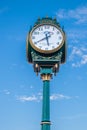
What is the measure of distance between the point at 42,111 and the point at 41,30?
5.39 m

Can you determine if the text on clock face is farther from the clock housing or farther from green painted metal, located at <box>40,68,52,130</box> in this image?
green painted metal, located at <box>40,68,52,130</box>

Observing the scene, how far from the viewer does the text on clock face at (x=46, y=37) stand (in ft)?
91.4

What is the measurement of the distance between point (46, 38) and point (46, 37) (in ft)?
0.27

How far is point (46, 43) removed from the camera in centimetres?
2798

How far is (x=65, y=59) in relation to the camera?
93.5 ft

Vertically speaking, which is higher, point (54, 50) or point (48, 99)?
point (54, 50)

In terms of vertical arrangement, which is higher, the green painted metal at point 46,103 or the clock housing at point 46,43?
the clock housing at point 46,43

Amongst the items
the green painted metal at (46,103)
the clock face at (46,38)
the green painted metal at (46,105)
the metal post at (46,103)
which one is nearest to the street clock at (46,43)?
the clock face at (46,38)

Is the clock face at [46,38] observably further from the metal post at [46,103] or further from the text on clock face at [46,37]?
the metal post at [46,103]

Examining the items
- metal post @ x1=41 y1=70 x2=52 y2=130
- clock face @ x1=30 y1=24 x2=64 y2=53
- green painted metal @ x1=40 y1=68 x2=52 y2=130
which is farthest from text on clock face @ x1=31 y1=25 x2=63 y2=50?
metal post @ x1=41 y1=70 x2=52 y2=130

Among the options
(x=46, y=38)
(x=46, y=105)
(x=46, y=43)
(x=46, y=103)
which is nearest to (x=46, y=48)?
(x=46, y=43)

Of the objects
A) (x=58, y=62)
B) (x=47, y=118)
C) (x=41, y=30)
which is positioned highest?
(x=41, y=30)

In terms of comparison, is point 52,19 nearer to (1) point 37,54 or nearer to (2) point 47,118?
(1) point 37,54

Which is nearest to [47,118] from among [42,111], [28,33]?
[42,111]
